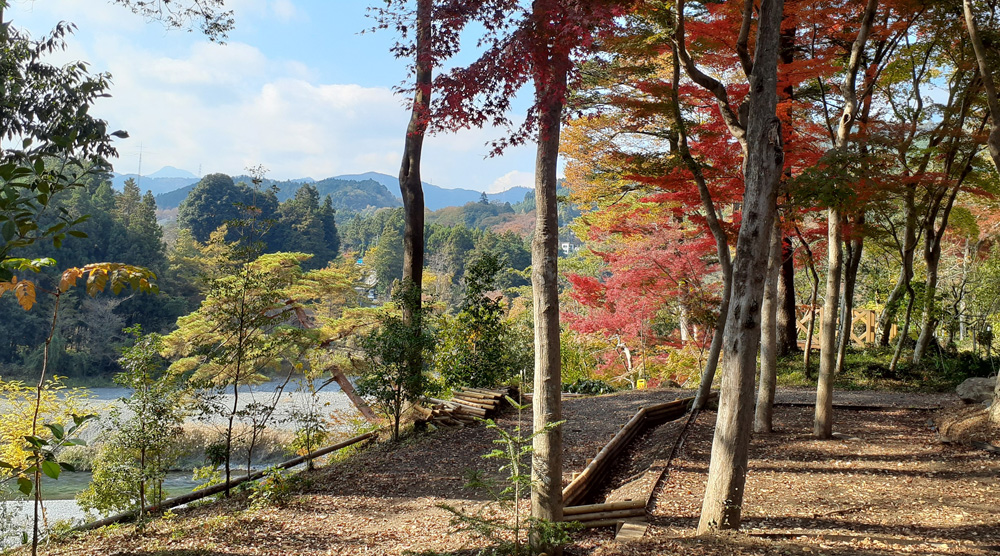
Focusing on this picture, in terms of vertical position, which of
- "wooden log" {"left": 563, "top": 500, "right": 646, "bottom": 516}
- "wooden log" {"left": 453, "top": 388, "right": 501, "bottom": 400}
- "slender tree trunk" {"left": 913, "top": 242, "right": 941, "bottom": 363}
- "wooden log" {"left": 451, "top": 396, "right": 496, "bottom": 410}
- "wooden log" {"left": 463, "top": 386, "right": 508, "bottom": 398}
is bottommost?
"wooden log" {"left": 451, "top": 396, "right": 496, "bottom": 410}

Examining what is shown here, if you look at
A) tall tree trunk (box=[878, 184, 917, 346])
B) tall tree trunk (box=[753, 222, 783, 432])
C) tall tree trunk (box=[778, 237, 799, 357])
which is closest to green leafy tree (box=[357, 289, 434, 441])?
tall tree trunk (box=[753, 222, 783, 432])

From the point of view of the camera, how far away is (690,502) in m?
4.25

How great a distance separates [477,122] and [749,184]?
1.72 m

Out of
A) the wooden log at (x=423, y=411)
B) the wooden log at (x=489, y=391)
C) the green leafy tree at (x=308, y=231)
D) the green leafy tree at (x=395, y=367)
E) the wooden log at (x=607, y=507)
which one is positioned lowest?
the wooden log at (x=423, y=411)

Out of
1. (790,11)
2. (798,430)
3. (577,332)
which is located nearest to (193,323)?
(577,332)

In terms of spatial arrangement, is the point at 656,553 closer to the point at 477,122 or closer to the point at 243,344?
the point at 477,122

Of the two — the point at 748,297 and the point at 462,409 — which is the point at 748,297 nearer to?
the point at 748,297

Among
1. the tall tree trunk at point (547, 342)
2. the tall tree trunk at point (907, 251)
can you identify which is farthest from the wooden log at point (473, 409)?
the tall tree trunk at point (907, 251)

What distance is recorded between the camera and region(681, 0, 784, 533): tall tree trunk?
128 inches

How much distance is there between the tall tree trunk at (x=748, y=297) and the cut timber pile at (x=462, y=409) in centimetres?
455

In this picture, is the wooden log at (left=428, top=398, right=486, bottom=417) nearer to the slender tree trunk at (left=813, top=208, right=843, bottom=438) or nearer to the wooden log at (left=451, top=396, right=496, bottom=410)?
the wooden log at (left=451, top=396, right=496, bottom=410)

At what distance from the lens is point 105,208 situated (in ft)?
82.0

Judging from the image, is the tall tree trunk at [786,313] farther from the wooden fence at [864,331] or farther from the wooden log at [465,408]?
the wooden log at [465,408]

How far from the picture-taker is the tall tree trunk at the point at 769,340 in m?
5.34
